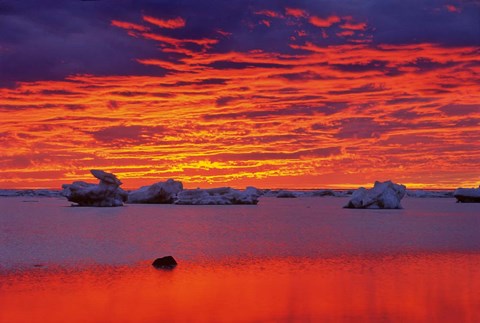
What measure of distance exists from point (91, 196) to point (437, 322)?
53.8 metres

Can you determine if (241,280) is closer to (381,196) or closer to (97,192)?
(97,192)

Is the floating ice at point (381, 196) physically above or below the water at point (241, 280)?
above

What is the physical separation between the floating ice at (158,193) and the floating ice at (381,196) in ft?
70.4

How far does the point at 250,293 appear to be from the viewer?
14008 mm

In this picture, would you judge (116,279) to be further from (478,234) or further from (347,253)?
(478,234)

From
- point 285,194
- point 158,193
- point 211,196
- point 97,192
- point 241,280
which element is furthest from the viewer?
point 285,194

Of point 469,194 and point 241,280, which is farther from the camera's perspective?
point 469,194

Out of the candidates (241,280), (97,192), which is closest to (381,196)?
(97,192)

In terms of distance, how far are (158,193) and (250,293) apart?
62.4m

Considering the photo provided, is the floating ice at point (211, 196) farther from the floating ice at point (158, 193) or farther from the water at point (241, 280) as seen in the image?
the water at point (241, 280)

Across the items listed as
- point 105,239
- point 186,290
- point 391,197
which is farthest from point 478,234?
point 391,197

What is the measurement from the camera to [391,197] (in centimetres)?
6406

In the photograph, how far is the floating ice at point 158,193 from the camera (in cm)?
7269

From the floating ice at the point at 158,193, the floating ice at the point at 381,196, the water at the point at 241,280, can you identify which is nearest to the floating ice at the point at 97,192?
the floating ice at the point at 158,193
